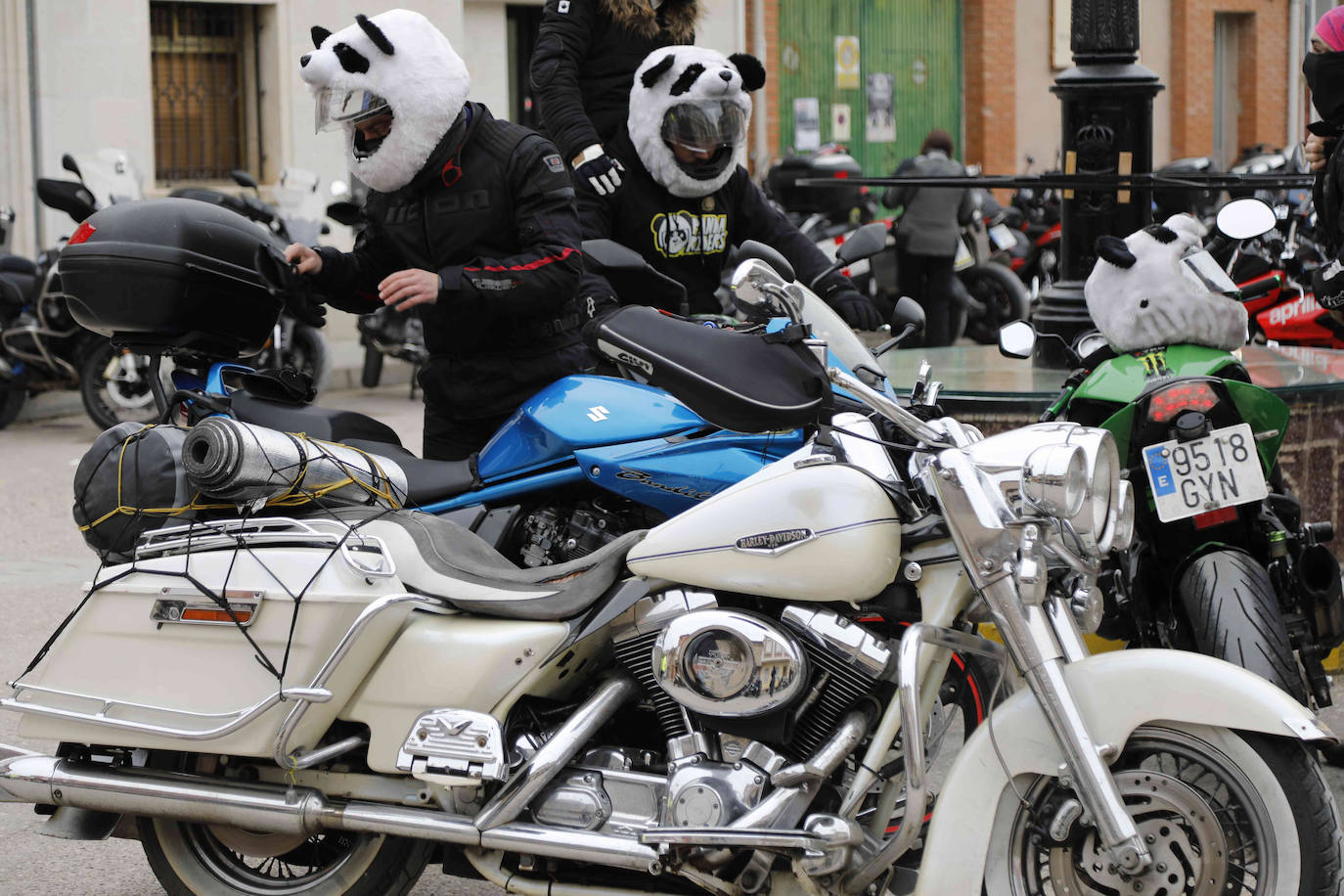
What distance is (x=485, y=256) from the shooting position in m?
4.54

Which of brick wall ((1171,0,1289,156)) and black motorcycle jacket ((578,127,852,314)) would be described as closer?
black motorcycle jacket ((578,127,852,314))

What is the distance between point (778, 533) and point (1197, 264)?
5.26 feet

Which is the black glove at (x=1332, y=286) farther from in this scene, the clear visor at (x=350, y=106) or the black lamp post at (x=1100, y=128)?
the clear visor at (x=350, y=106)

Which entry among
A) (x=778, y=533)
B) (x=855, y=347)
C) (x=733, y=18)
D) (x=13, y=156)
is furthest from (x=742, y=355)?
(x=733, y=18)

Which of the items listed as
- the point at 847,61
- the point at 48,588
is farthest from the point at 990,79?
the point at 48,588

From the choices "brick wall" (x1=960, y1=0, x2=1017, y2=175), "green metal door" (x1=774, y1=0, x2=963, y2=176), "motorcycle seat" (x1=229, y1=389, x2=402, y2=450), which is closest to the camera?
"motorcycle seat" (x1=229, y1=389, x2=402, y2=450)

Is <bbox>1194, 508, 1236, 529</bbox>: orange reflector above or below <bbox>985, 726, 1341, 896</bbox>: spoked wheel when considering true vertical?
above

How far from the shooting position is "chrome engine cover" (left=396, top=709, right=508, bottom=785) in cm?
327

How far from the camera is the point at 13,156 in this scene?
1399 cm

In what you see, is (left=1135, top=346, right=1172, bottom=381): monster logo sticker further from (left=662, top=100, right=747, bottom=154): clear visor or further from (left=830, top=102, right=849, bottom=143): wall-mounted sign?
(left=830, top=102, right=849, bottom=143): wall-mounted sign

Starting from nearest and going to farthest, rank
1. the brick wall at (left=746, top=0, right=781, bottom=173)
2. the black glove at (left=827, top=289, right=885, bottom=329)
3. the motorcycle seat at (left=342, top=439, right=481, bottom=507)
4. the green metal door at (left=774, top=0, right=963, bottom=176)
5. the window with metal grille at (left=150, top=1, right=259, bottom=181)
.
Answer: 1. the motorcycle seat at (left=342, top=439, right=481, bottom=507)
2. the black glove at (left=827, top=289, right=885, bottom=329)
3. the window with metal grille at (left=150, top=1, right=259, bottom=181)
4. the brick wall at (left=746, top=0, right=781, bottom=173)
5. the green metal door at (left=774, top=0, right=963, bottom=176)

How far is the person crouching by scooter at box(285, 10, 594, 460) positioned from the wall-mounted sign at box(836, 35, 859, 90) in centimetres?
1919

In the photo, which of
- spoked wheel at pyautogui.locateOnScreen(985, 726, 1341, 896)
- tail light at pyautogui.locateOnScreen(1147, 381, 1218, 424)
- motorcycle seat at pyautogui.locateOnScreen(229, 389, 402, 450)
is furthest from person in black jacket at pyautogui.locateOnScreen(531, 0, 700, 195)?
spoked wheel at pyautogui.locateOnScreen(985, 726, 1341, 896)

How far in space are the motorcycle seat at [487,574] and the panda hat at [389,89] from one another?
1.20 metres
